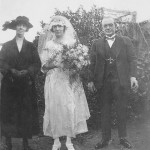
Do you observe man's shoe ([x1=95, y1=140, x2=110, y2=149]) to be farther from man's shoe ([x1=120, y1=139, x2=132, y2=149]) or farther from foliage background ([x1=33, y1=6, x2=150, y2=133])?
foliage background ([x1=33, y1=6, x2=150, y2=133])

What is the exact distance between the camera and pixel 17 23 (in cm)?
590

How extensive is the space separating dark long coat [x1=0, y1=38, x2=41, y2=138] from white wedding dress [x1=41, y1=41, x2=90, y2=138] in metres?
0.32

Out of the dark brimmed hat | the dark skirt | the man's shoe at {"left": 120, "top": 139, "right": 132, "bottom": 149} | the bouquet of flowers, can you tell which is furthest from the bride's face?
the man's shoe at {"left": 120, "top": 139, "right": 132, "bottom": 149}

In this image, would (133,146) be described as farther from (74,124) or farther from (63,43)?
(63,43)

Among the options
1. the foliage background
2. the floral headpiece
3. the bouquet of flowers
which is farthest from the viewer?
the foliage background

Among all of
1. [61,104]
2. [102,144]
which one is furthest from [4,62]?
[102,144]

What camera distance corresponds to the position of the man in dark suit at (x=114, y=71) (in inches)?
232

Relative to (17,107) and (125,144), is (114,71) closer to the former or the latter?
(125,144)

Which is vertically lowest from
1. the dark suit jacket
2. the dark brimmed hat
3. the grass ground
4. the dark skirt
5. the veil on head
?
the grass ground

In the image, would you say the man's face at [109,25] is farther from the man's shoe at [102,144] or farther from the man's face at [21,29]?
the man's shoe at [102,144]

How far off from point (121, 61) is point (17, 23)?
186 cm

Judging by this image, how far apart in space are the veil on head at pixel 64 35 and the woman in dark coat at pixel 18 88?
1.01ft

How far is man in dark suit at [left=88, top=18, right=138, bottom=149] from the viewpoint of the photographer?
5.89 metres

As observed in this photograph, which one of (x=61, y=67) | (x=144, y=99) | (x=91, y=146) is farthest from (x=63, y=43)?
(x=144, y=99)
